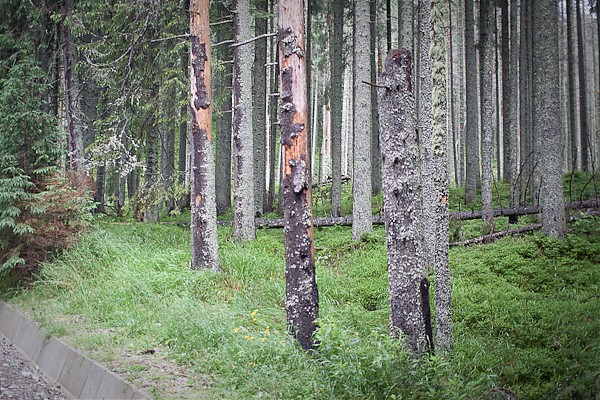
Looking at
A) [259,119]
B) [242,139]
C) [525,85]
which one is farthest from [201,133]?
[525,85]

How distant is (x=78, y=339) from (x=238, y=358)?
2.91 metres

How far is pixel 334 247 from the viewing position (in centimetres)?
1400

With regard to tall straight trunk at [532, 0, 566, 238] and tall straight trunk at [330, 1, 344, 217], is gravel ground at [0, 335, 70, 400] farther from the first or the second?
tall straight trunk at [330, 1, 344, 217]

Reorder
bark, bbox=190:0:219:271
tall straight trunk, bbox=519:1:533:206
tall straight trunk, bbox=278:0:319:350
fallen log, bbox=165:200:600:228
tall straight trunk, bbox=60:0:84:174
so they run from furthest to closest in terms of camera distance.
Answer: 1. tall straight trunk, bbox=519:1:533:206
2. tall straight trunk, bbox=60:0:84:174
3. fallen log, bbox=165:200:600:228
4. bark, bbox=190:0:219:271
5. tall straight trunk, bbox=278:0:319:350

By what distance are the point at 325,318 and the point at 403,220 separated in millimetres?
1600

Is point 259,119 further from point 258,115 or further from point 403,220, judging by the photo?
point 403,220

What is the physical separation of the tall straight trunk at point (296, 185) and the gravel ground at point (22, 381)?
10.9 ft

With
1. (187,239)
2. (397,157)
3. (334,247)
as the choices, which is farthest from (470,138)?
(397,157)

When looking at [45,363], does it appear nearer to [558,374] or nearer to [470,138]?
[558,374]

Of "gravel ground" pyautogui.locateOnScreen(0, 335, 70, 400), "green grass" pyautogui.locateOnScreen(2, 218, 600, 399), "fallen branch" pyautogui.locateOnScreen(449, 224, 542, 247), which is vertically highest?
"fallen branch" pyautogui.locateOnScreen(449, 224, 542, 247)

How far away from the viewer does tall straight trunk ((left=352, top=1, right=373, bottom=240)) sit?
14.0m

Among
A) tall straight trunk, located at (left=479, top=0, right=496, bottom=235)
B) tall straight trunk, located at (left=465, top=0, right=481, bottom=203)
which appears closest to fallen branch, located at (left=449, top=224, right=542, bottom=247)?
tall straight trunk, located at (left=479, top=0, right=496, bottom=235)

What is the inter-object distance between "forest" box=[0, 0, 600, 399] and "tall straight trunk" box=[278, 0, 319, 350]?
27 millimetres

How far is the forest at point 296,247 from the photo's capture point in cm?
632
